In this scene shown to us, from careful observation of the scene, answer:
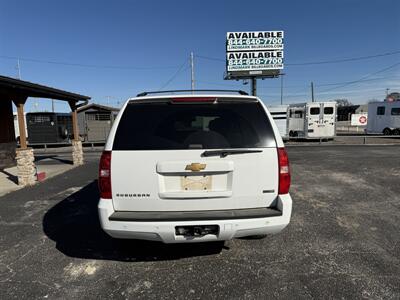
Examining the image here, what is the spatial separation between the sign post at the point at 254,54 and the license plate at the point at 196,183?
89.1ft

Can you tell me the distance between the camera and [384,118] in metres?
23.9

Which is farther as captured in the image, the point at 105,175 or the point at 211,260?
the point at 211,260

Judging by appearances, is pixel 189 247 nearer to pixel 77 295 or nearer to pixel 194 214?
pixel 194 214

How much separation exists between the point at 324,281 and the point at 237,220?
1186 mm

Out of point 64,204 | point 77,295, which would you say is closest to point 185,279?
point 77,295

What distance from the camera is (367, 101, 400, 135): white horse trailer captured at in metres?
23.0

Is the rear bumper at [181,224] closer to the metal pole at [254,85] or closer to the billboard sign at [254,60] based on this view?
the billboard sign at [254,60]

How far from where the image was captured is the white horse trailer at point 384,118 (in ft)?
75.5

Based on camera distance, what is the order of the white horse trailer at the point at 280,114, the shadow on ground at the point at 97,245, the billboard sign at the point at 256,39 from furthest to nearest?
the billboard sign at the point at 256,39
the white horse trailer at the point at 280,114
the shadow on ground at the point at 97,245

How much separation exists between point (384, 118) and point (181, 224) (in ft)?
88.4

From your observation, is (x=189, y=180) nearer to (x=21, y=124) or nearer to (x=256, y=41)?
(x=21, y=124)

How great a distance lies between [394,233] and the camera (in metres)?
4.07

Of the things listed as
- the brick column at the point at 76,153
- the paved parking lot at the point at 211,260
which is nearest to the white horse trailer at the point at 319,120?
the paved parking lot at the point at 211,260

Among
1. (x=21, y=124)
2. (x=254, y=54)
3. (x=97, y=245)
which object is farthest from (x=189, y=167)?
(x=254, y=54)
